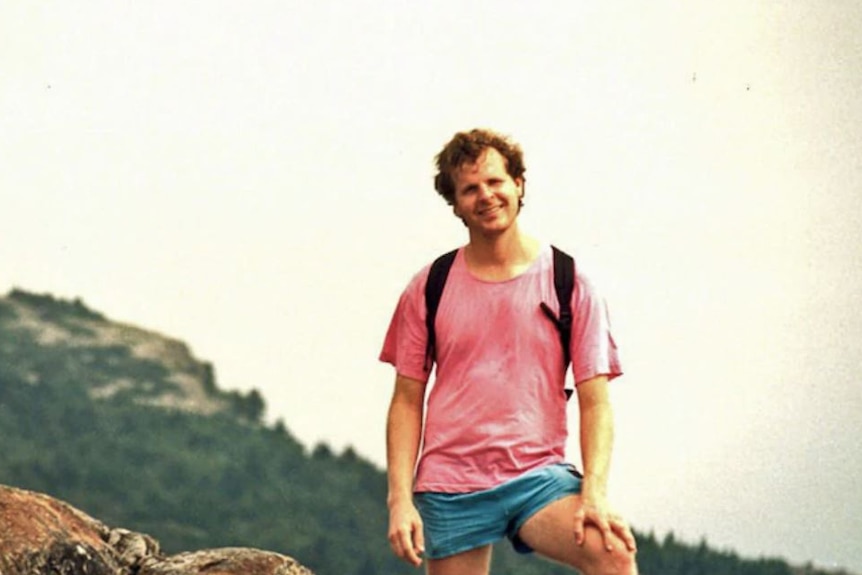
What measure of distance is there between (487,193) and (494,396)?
2.21 feet

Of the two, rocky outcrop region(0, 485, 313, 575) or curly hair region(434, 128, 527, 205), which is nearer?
curly hair region(434, 128, 527, 205)

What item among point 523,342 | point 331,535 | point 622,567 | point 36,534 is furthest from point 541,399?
point 331,535

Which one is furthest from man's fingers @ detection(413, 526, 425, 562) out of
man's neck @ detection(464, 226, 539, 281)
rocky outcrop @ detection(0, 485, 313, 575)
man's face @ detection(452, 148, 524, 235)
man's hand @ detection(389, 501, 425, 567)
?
rocky outcrop @ detection(0, 485, 313, 575)

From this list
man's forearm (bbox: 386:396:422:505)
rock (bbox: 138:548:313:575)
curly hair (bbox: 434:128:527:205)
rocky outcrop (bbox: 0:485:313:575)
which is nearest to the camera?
curly hair (bbox: 434:128:527:205)

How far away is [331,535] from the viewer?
27875mm

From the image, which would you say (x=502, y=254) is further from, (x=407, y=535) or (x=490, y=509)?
(x=407, y=535)

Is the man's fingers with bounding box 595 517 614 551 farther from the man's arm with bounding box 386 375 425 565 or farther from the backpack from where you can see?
the man's arm with bounding box 386 375 425 565

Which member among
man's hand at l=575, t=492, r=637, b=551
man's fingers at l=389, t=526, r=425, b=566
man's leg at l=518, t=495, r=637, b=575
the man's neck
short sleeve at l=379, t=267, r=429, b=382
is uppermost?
the man's neck

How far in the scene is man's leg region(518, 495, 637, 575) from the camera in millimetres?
6402

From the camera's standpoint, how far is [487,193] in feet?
22.0

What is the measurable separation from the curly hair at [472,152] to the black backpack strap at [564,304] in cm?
35

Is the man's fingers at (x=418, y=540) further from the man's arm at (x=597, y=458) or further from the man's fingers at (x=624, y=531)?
the man's fingers at (x=624, y=531)

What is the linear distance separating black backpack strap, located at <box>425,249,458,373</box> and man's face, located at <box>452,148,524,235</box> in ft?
0.62

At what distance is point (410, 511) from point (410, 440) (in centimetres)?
30
